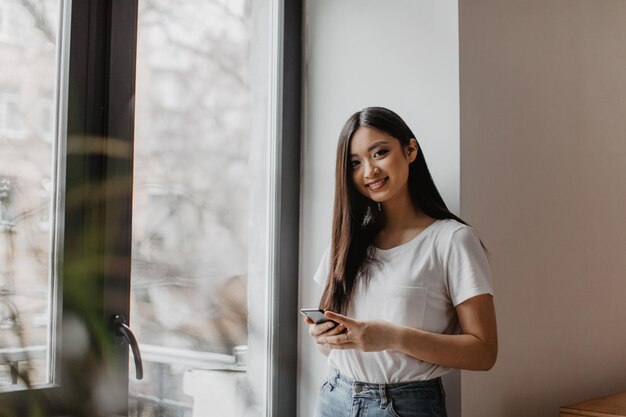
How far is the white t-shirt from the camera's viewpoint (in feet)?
5.25

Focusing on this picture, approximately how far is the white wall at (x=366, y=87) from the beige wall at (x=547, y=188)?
0.16 ft

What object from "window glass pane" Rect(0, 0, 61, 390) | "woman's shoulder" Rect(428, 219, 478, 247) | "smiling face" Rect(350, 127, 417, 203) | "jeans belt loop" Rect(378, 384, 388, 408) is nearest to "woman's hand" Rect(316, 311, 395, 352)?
"jeans belt loop" Rect(378, 384, 388, 408)

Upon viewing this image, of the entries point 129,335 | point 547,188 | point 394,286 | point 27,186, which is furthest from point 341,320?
point 547,188

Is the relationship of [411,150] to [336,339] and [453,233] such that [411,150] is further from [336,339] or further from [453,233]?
[336,339]

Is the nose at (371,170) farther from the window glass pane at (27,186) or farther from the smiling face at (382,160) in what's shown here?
the window glass pane at (27,186)

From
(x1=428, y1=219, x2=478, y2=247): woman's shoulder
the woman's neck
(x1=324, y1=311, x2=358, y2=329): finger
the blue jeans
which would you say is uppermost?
the woman's neck

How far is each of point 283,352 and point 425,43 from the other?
1.01 meters

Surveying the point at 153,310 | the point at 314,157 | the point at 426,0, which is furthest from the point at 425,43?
the point at 153,310

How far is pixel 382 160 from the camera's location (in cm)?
172

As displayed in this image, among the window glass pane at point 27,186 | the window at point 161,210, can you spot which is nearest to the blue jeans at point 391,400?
the window at point 161,210

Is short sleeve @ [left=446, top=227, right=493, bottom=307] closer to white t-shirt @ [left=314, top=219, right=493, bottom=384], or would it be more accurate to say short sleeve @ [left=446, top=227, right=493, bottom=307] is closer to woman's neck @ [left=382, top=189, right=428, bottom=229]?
white t-shirt @ [left=314, top=219, right=493, bottom=384]

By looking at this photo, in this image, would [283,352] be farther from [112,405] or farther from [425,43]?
[425,43]

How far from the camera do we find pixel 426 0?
1985 millimetres

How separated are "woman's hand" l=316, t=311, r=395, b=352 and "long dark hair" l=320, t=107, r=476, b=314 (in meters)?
0.22
